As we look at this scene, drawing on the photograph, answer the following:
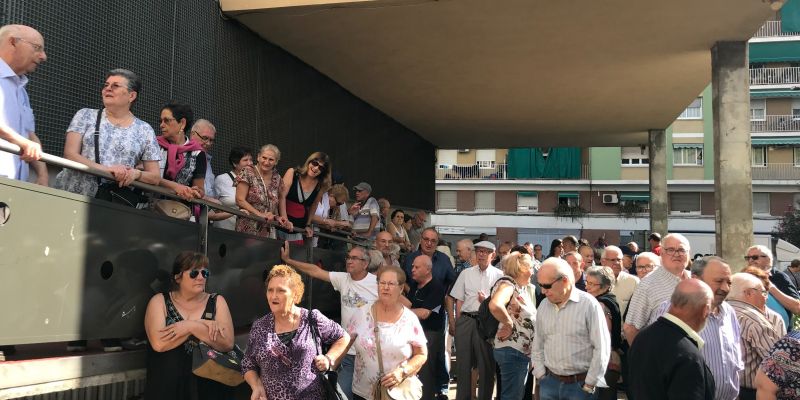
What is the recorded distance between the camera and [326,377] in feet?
15.4

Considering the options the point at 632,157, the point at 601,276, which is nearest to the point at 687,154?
the point at 632,157

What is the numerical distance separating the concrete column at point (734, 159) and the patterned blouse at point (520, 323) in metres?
6.21

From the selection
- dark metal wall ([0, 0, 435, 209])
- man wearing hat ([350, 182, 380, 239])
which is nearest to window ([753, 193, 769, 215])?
dark metal wall ([0, 0, 435, 209])

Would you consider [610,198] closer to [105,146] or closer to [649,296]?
[649,296]

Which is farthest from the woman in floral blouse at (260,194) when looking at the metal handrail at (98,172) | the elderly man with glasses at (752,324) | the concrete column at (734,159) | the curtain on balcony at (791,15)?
the curtain on balcony at (791,15)

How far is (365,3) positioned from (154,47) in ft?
9.99

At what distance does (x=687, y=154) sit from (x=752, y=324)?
41541 mm

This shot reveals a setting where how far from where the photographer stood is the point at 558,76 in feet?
47.5

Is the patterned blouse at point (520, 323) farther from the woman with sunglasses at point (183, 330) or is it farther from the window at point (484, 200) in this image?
the window at point (484, 200)

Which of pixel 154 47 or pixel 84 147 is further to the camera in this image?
pixel 154 47

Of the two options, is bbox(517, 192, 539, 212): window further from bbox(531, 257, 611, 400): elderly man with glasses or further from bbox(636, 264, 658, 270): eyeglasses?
bbox(531, 257, 611, 400): elderly man with glasses

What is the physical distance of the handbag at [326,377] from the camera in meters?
4.64

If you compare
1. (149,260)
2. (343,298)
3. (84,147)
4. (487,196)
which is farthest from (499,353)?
(487,196)

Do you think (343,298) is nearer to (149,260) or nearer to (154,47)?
(149,260)
